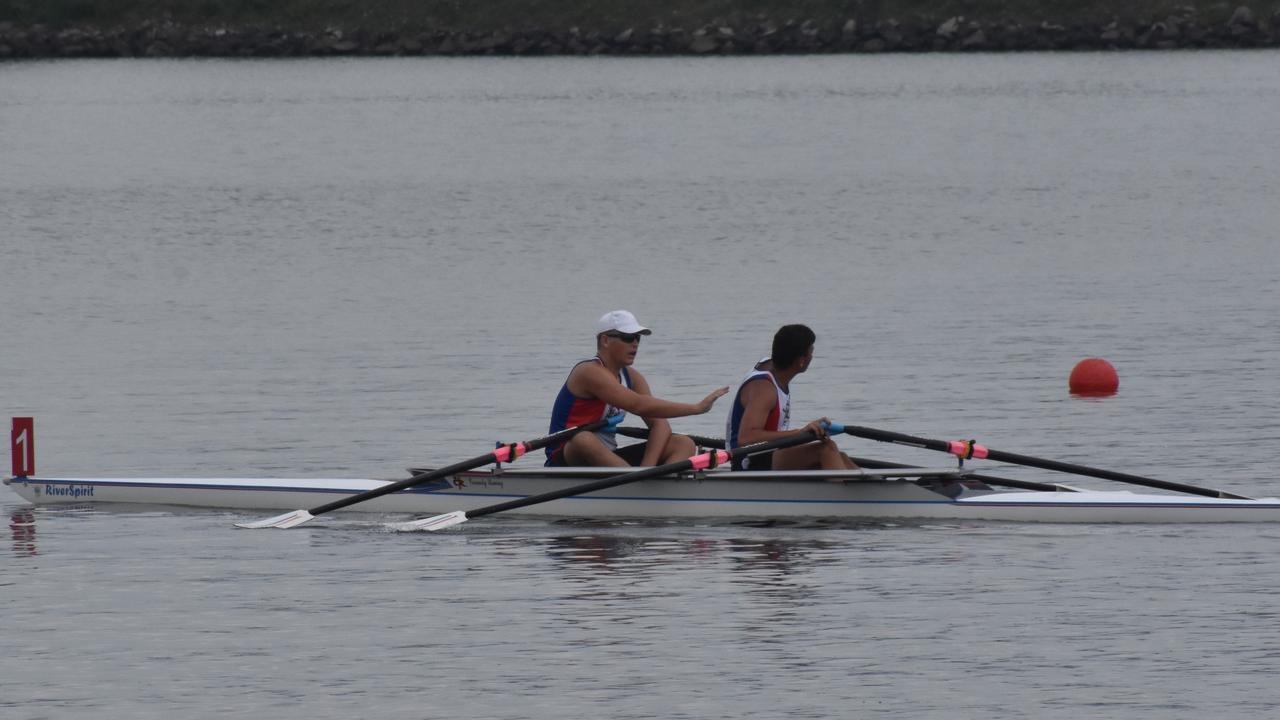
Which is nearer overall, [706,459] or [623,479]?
[706,459]

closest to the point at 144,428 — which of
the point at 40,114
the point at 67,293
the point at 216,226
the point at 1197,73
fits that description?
the point at 67,293

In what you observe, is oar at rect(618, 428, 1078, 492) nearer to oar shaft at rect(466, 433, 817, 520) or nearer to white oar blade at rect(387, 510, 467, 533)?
oar shaft at rect(466, 433, 817, 520)

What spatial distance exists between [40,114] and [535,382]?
6687 cm

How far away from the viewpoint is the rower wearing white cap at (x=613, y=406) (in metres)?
15.3

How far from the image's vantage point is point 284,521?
16016mm

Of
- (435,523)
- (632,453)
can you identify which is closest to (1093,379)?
(632,453)

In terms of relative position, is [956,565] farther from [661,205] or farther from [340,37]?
[340,37]

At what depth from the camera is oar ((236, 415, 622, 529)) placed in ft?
51.3

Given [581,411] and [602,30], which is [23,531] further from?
[602,30]

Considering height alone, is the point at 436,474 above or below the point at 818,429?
below

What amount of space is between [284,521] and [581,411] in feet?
7.85

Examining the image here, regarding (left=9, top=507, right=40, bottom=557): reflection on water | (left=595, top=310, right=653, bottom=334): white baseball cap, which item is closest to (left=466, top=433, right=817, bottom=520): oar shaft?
(left=595, top=310, right=653, bottom=334): white baseball cap

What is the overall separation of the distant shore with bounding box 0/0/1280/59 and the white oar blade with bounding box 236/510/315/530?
95.1 meters

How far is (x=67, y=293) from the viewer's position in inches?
1280
